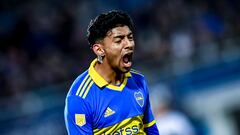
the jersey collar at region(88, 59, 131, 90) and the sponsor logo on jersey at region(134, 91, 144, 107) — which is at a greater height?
the jersey collar at region(88, 59, 131, 90)

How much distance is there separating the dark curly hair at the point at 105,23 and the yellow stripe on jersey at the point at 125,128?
677 millimetres

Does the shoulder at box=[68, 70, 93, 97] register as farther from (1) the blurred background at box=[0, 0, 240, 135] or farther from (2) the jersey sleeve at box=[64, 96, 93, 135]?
(1) the blurred background at box=[0, 0, 240, 135]

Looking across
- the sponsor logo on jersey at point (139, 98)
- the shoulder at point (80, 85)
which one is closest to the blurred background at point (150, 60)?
the sponsor logo on jersey at point (139, 98)

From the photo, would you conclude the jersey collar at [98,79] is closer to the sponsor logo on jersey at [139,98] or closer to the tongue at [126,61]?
the sponsor logo on jersey at [139,98]

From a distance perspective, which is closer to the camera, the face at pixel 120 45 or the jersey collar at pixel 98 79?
the face at pixel 120 45

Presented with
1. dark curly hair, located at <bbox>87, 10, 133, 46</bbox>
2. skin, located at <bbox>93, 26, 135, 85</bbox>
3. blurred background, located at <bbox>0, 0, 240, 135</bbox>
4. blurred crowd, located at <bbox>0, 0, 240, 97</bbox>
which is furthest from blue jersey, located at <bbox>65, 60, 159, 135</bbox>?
blurred crowd, located at <bbox>0, 0, 240, 97</bbox>

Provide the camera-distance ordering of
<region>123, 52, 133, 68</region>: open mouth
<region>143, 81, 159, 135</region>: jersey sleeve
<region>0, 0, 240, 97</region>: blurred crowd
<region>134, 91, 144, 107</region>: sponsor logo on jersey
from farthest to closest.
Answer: <region>0, 0, 240, 97</region>: blurred crowd → <region>143, 81, 159, 135</region>: jersey sleeve → <region>134, 91, 144, 107</region>: sponsor logo on jersey → <region>123, 52, 133, 68</region>: open mouth

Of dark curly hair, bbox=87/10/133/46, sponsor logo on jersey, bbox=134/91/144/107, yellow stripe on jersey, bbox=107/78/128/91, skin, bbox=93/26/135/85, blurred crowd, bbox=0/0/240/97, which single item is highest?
blurred crowd, bbox=0/0/240/97

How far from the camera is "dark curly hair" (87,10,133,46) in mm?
5891

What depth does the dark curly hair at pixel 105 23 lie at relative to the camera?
589 centimetres

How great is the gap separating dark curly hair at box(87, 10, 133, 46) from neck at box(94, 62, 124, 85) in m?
0.29

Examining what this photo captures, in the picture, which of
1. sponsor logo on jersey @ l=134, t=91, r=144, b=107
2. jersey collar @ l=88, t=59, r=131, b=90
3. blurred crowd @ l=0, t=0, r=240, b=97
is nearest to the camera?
jersey collar @ l=88, t=59, r=131, b=90

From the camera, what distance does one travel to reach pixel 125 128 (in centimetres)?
605

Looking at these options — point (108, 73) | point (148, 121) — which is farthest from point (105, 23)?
point (148, 121)
